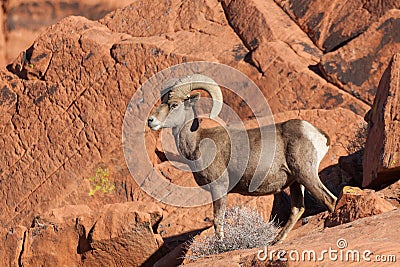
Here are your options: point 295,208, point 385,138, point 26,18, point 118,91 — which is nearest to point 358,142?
point 385,138

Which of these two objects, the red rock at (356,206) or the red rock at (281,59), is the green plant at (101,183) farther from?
the red rock at (356,206)

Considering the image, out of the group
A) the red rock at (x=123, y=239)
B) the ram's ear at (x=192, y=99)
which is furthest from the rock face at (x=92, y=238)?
the ram's ear at (x=192, y=99)

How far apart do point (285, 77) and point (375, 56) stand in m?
1.93

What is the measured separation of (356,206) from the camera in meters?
8.66

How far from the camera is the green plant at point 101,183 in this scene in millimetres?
15903

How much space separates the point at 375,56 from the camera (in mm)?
14641

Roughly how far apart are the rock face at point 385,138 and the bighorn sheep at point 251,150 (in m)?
0.93

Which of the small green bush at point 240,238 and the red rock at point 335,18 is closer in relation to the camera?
the small green bush at point 240,238

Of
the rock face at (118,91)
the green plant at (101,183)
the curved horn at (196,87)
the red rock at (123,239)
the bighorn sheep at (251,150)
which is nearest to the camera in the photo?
the bighorn sheep at (251,150)

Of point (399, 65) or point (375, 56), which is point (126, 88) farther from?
point (399, 65)

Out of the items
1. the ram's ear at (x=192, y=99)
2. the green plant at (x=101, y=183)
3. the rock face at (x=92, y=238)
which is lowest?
the rock face at (x=92, y=238)

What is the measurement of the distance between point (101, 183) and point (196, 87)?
6168 mm

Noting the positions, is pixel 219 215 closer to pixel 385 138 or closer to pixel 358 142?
pixel 385 138

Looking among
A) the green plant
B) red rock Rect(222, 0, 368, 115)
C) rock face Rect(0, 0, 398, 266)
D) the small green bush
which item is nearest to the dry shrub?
rock face Rect(0, 0, 398, 266)
